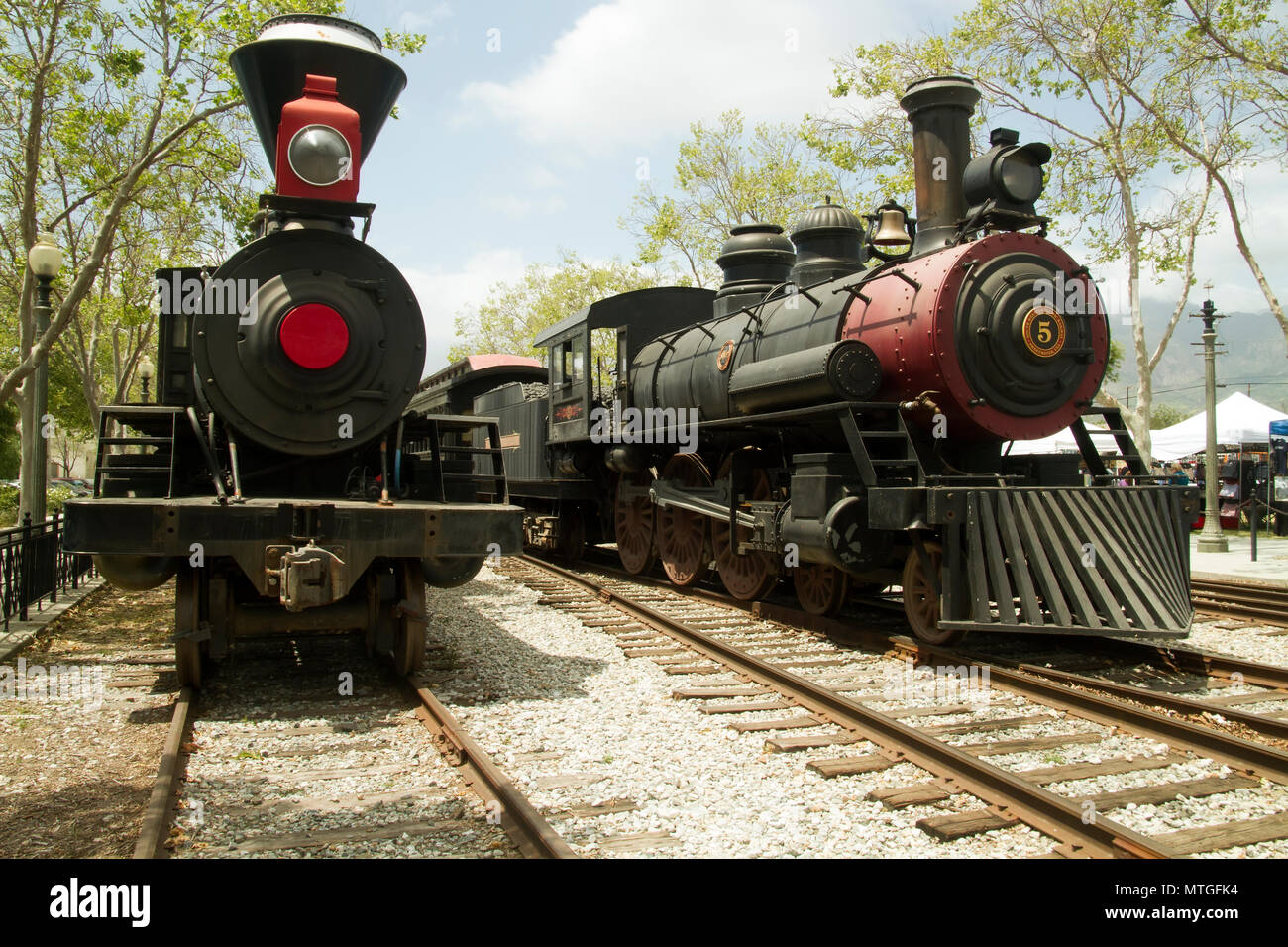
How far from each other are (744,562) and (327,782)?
5.68 metres

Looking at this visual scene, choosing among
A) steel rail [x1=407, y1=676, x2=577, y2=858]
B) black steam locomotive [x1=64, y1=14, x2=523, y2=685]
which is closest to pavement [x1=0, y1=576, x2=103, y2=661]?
black steam locomotive [x1=64, y1=14, x2=523, y2=685]

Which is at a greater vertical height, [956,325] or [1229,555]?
[956,325]

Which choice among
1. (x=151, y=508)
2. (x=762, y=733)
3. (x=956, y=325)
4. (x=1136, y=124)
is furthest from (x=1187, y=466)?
(x=151, y=508)

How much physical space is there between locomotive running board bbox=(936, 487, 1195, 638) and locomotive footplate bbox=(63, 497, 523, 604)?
3012 mm

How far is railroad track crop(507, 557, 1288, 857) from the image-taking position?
3574 millimetres

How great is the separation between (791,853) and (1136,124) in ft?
56.0

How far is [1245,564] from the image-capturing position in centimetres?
1332

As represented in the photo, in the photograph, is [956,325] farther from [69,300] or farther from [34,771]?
[69,300]

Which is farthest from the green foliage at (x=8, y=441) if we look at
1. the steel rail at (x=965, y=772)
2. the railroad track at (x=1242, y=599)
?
the railroad track at (x=1242, y=599)

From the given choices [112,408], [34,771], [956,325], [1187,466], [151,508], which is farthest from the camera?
[1187,466]

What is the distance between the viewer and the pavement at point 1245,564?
11.5m

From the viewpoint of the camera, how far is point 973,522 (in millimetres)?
6227

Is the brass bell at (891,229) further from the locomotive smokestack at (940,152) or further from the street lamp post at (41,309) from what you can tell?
the street lamp post at (41,309)

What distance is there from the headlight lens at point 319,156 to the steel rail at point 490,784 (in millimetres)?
3190
